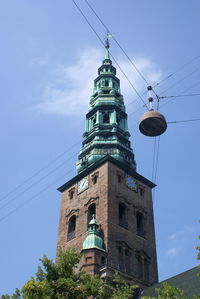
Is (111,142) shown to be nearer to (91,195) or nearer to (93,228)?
(91,195)

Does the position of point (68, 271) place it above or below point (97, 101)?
below

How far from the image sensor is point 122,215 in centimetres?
3897

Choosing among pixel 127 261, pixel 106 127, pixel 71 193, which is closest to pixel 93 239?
pixel 127 261

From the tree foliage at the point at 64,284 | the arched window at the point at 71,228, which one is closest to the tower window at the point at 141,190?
the arched window at the point at 71,228

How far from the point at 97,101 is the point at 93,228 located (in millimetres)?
16779

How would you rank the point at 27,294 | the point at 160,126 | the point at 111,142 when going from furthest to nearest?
the point at 111,142 < the point at 27,294 < the point at 160,126

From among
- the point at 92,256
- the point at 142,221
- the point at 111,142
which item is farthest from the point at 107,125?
the point at 92,256

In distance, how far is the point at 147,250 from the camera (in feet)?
125

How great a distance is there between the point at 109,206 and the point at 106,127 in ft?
34.5

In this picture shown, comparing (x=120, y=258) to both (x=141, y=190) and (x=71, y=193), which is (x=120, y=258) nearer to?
(x=141, y=190)

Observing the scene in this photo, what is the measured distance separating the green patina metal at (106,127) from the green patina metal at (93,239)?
25.7ft

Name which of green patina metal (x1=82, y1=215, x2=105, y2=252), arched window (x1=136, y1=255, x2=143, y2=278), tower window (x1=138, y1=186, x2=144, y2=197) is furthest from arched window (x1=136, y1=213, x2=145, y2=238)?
green patina metal (x1=82, y1=215, x2=105, y2=252)

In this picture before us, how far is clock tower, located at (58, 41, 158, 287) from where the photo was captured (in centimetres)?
3462

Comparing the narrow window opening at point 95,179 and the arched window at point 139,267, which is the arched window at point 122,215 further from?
the narrow window opening at point 95,179
